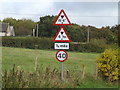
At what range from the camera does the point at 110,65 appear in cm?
1035

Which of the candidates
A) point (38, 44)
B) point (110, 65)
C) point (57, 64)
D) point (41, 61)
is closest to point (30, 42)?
point (38, 44)

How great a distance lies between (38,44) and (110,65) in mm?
33008

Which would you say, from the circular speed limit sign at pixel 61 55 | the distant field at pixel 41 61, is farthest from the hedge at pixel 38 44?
the circular speed limit sign at pixel 61 55

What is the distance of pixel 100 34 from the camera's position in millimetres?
58188

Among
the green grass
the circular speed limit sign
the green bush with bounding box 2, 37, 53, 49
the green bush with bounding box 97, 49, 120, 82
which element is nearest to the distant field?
the green grass

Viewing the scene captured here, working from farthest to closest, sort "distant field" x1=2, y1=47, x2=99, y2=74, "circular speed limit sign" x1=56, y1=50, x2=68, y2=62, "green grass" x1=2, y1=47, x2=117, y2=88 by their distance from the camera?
"distant field" x1=2, y1=47, x2=99, y2=74, "green grass" x1=2, y1=47, x2=117, y2=88, "circular speed limit sign" x1=56, y1=50, x2=68, y2=62

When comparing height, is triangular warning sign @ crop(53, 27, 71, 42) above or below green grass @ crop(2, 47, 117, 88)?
above

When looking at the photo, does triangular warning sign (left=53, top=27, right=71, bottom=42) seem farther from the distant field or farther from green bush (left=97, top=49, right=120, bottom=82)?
green bush (left=97, top=49, right=120, bottom=82)

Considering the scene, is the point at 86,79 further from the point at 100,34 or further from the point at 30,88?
the point at 100,34

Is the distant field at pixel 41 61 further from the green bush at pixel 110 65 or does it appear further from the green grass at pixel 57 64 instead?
the green bush at pixel 110 65

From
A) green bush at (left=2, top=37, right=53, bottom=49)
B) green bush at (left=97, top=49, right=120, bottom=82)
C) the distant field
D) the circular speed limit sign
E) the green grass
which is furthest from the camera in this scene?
green bush at (left=2, top=37, right=53, bottom=49)

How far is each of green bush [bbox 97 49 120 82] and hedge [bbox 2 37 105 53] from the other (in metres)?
31.7

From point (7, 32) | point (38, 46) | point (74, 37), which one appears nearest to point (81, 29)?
point (74, 37)

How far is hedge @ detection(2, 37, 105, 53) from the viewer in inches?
1660
